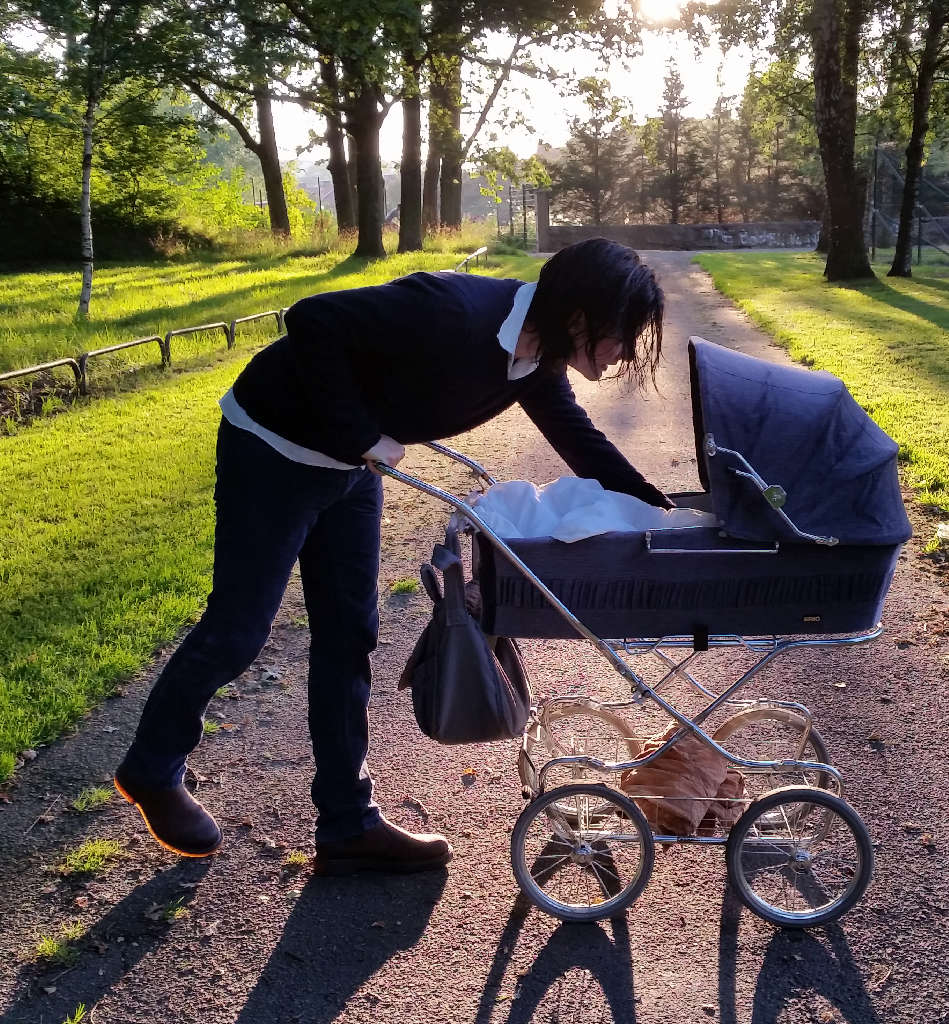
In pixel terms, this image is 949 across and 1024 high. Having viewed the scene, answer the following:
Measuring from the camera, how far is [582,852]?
2.98 meters

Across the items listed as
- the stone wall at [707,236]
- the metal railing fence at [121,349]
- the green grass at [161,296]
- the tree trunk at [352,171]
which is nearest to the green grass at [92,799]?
the metal railing fence at [121,349]

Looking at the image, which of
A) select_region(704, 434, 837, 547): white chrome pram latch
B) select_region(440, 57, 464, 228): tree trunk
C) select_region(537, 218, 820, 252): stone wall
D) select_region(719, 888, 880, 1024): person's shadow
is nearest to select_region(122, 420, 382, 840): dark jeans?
select_region(704, 434, 837, 547): white chrome pram latch

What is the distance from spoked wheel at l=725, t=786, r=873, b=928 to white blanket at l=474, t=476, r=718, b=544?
79cm

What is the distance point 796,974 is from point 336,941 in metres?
1.20

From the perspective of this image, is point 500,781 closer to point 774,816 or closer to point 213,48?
point 774,816

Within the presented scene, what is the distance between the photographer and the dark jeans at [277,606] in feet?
8.91

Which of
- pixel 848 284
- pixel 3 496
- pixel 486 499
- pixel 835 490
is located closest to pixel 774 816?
pixel 835 490

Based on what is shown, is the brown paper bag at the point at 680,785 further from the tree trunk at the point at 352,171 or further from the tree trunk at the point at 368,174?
the tree trunk at the point at 352,171

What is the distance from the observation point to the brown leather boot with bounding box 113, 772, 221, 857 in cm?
292

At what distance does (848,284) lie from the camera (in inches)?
795

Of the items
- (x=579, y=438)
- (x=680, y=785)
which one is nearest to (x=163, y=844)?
(x=680, y=785)

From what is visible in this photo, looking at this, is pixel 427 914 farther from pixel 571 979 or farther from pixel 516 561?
pixel 516 561

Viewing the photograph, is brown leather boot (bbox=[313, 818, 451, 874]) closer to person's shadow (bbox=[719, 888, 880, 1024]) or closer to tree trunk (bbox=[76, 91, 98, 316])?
person's shadow (bbox=[719, 888, 880, 1024])

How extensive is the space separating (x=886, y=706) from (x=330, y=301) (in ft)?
8.85
